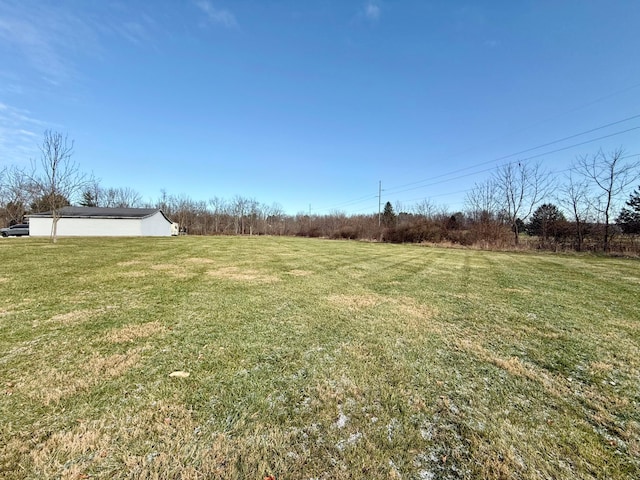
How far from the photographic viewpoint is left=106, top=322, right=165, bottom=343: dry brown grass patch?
327 centimetres

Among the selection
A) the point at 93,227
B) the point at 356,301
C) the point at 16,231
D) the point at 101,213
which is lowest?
the point at 356,301

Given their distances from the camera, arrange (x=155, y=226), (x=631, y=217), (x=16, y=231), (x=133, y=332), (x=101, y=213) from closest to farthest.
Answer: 1. (x=133, y=332)
2. (x=631, y=217)
3. (x=16, y=231)
4. (x=101, y=213)
5. (x=155, y=226)

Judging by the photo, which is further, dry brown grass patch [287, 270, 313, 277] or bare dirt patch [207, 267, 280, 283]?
dry brown grass patch [287, 270, 313, 277]

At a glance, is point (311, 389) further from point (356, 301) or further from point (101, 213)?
point (101, 213)

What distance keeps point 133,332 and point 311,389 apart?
2.58 meters

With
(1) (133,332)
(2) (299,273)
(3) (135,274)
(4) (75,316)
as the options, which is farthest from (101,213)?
(1) (133,332)

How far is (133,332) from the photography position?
348 centimetres

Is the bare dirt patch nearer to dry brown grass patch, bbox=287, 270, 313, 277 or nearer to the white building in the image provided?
dry brown grass patch, bbox=287, 270, 313, 277

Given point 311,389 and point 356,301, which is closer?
point 311,389

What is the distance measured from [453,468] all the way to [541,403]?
4.07 feet

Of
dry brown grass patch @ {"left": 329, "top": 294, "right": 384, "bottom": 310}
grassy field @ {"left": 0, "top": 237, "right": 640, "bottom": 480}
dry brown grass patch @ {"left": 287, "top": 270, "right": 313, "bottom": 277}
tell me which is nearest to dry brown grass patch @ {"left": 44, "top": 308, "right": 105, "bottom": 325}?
grassy field @ {"left": 0, "top": 237, "right": 640, "bottom": 480}

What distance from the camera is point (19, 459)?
5.10 ft

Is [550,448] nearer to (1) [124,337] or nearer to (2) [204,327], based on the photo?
(2) [204,327]

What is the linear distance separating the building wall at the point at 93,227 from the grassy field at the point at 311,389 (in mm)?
31419
